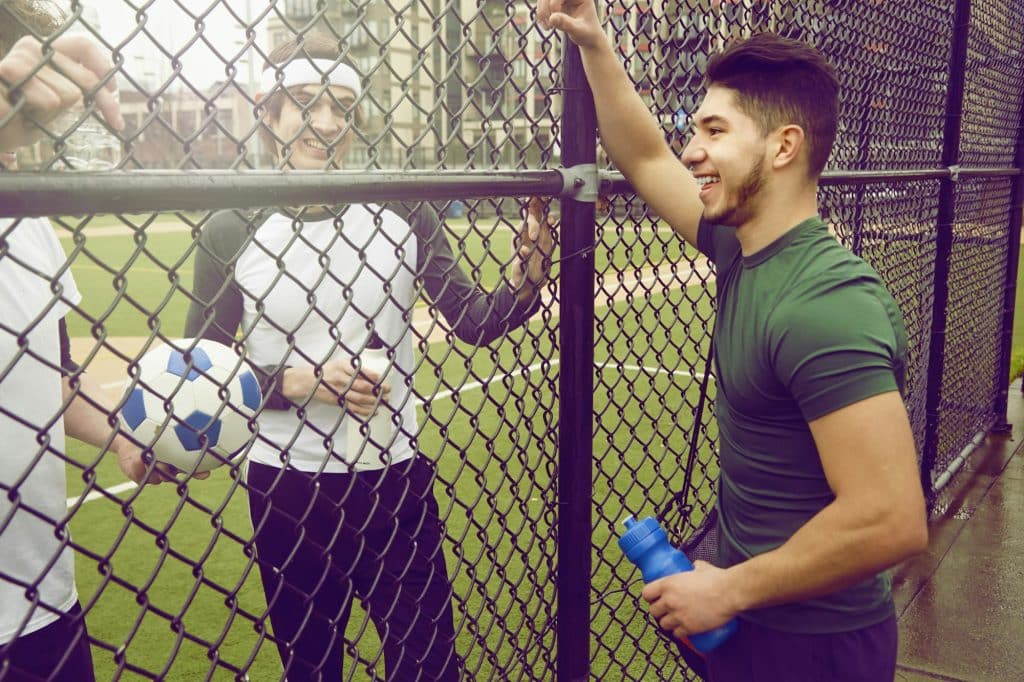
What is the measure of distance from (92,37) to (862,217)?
11.7ft

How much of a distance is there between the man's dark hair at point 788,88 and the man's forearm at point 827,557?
2.51 ft

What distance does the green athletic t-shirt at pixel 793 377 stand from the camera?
1668 mm

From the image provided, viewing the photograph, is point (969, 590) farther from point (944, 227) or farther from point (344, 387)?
point (344, 387)

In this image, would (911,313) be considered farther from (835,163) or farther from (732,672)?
(732,672)

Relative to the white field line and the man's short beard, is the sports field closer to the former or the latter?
the white field line

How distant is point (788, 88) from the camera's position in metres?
1.91

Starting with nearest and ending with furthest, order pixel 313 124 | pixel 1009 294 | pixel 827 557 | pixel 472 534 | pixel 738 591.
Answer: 1. pixel 827 557
2. pixel 738 591
3. pixel 313 124
4. pixel 472 534
5. pixel 1009 294

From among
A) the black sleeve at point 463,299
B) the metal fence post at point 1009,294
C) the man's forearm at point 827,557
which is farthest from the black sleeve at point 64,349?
the metal fence post at point 1009,294

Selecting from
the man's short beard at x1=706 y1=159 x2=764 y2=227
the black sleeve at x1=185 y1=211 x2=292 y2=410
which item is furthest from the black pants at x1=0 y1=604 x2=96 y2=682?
the man's short beard at x1=706 y1=159 x2=764 y2=227

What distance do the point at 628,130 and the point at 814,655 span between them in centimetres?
135

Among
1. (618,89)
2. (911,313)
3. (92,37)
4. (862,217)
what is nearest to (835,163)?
(862,217)

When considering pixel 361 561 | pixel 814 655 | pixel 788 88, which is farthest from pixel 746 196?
pixel 361 561

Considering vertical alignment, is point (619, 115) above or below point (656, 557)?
above

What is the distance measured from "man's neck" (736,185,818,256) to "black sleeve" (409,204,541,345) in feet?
2.09
